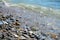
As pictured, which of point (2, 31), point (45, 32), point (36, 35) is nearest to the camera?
point (2, 31)

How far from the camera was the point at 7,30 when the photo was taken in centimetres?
632

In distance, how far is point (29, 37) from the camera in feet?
20.8

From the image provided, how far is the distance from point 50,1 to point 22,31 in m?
8.72

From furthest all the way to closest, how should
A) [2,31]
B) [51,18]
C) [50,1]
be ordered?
[50,1] < [51,18] < [2,31]

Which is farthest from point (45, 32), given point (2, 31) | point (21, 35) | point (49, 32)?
point (2, 31)

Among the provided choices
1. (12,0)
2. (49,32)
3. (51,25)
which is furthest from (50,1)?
(49,32)

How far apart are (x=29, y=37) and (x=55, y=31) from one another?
1.70m

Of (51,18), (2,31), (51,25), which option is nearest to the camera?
(2,31)

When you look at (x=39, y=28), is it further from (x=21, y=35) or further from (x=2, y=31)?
(x=2, y=31)

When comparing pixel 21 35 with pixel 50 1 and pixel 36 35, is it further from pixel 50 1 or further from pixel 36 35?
pixel 50 1

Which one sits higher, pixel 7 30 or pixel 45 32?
pixel 7 30

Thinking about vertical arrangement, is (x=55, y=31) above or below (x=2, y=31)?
below

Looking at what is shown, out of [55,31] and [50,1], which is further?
[50,1]

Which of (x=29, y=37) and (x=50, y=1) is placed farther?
(x=50, y=1)
